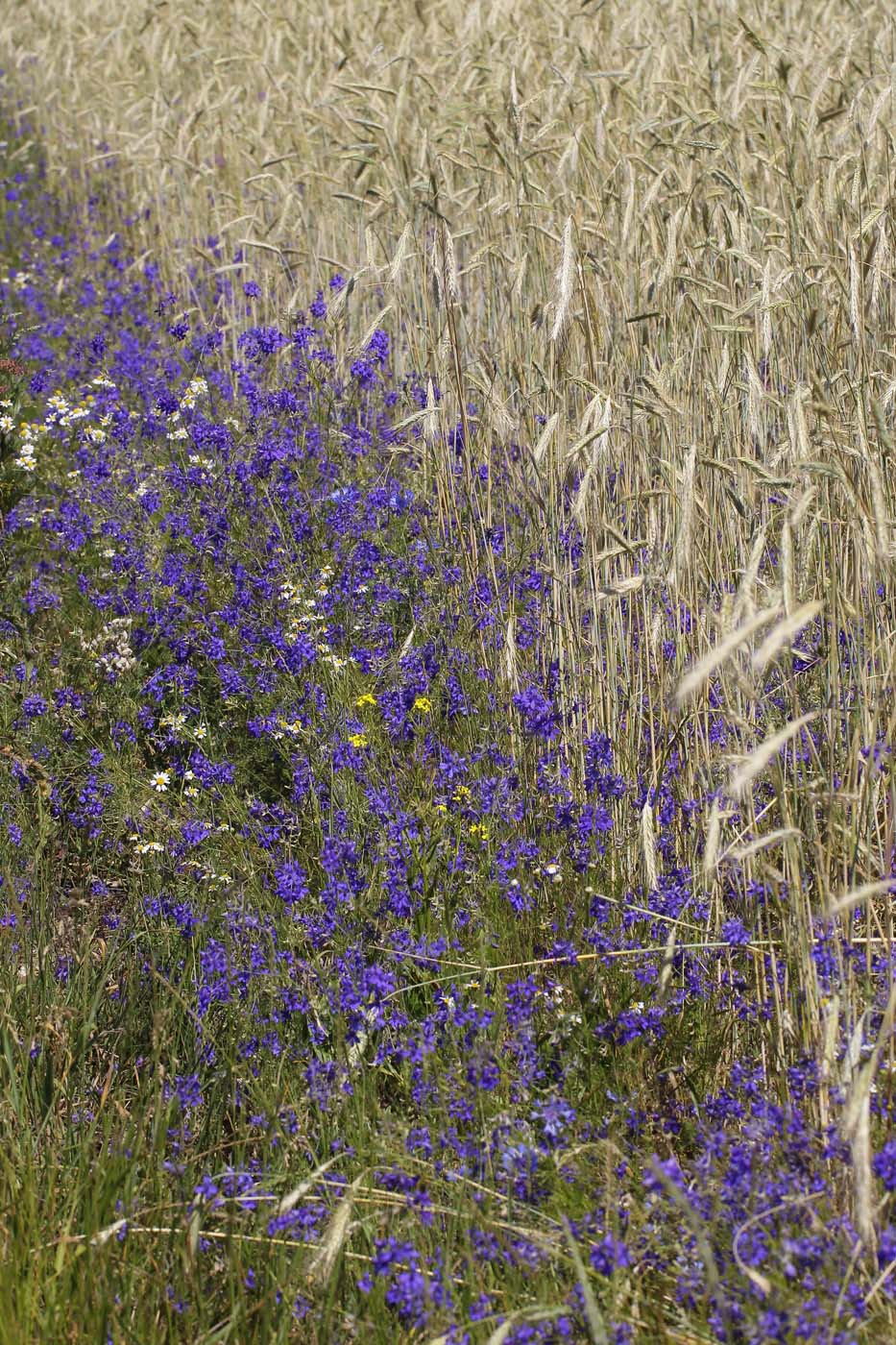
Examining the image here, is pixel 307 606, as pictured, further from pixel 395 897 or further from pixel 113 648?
pixel 395 897

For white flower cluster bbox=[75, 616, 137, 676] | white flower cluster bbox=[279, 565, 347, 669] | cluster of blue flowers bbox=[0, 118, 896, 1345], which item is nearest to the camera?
cluster of blue flowers bbox=[0, 118, 896, 1345]

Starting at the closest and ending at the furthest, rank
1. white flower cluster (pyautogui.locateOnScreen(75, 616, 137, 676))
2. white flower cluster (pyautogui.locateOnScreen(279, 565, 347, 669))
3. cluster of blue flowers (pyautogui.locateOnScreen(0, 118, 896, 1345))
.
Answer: cluster of blue flowers (pyautogui.locateOnScreen(0, 118, 896, 1345)), white flower cluster (pyautogui.locateOnScreen(279, 565, 347, 669)), white flower cluster (pyautogui.locateOnScreen(75, 616, 137, 676))

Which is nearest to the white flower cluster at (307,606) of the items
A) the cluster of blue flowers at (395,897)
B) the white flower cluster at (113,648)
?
the cluster of blue flowers at (395,897)

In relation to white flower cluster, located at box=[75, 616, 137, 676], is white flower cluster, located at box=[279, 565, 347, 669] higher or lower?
higher

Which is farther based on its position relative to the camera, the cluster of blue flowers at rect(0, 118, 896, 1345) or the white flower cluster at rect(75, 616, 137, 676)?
the white flower cluster at rect(75, 616, 137, 676)

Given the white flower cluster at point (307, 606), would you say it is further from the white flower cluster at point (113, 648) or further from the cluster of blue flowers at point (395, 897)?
the white flower cluster at point (113, 648)

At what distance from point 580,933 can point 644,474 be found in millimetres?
1216

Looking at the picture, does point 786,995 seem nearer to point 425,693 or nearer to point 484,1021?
point 484,1021

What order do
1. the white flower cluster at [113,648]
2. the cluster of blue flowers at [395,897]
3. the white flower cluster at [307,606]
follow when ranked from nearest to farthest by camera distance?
the cluster of blue flowers at [395,897], the white flower cluster at [307,606], the white flower cluster at [113,648]

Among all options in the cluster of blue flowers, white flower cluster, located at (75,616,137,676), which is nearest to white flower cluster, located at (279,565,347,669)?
the cluster of blue flowers

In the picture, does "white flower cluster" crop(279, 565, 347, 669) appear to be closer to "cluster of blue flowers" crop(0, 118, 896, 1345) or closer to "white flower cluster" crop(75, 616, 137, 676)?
"cluster of blue flowers" crop(0, 118, 896, 1345)

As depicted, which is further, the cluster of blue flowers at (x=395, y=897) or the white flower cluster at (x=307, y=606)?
the white flower cluster at (x=307, y=606)

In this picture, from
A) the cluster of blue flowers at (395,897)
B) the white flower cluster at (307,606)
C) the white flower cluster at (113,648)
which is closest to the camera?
the cluster of blue flowers at (395,897)

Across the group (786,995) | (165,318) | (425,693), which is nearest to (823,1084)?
(786,995)
